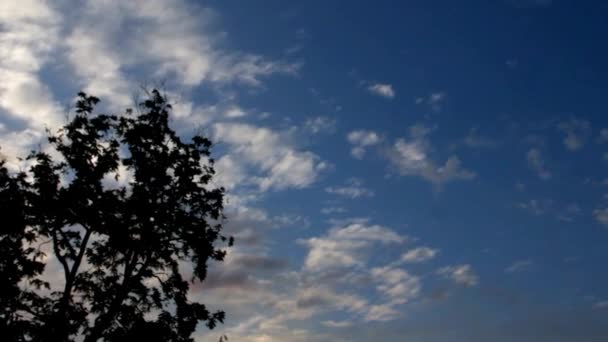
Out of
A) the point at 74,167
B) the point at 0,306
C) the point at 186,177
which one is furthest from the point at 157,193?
the point at 0,306

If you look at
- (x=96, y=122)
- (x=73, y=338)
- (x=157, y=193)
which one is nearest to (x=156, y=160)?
(x=157, y=193)

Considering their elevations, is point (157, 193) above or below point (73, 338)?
above

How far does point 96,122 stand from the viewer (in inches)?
1214

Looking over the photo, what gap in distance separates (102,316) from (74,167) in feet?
25.7

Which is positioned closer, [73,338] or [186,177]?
[73,338]

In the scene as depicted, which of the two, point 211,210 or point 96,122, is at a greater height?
point 96,122

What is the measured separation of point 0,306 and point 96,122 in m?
10.2

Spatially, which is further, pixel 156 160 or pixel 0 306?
pixel 156 160

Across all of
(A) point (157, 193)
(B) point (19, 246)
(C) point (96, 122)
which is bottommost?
(B) point (19, 246)

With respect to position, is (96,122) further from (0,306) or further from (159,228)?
(0,306)

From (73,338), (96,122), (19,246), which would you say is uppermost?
(96,122)

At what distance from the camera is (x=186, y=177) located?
31.5 metres

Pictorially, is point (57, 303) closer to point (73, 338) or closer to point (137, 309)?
point (73, 338)

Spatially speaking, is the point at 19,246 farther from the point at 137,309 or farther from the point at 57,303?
the point at 137,309
